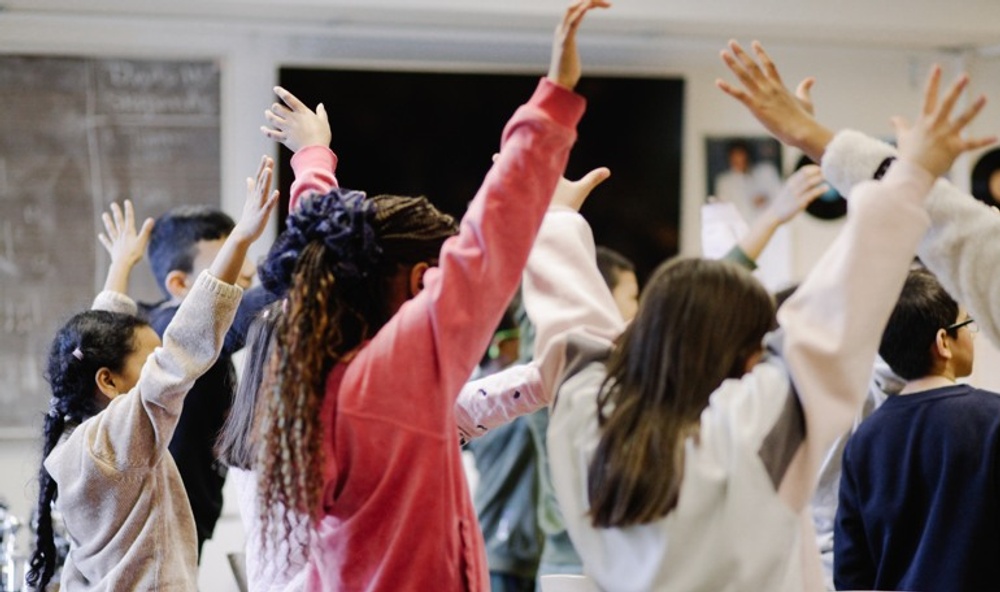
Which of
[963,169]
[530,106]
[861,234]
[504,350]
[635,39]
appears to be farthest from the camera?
[963,169]

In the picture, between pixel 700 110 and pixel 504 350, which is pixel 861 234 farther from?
pixel 700 110

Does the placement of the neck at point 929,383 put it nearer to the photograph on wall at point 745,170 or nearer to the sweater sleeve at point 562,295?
the sweater sleeve at point 562,295

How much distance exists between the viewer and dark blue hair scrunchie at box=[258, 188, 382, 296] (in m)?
1.48

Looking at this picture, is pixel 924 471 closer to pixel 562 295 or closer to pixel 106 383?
pixel 562 295

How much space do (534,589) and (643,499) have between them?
297 centimetres

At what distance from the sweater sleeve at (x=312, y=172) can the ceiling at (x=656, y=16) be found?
2.29 m

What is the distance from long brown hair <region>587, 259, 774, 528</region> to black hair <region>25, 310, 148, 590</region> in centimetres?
102

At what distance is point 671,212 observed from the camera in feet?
15.0

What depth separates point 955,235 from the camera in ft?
4.73

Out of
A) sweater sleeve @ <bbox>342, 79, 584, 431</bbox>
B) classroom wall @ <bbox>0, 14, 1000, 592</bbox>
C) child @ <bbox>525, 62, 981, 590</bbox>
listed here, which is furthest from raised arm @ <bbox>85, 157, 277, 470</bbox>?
classroom wall @ <bbox>0, 14, 1000, 592</bbox>

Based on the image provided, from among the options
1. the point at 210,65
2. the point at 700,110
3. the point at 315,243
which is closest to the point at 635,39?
the point at 700,110

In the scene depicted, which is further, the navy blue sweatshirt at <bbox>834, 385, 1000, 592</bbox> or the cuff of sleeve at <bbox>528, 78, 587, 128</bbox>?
the navy blue sweatshirt at <bbox>834, 385, 1000, 592</bbox>

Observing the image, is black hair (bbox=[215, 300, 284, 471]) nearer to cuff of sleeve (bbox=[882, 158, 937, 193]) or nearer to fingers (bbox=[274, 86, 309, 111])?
fingers (bbox=[274, 86, 309, 111])

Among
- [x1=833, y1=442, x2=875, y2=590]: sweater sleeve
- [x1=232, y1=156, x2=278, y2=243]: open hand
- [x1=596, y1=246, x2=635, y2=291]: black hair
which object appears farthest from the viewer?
[x1=596, y1=246, x2=635, y2=291]: black hair
